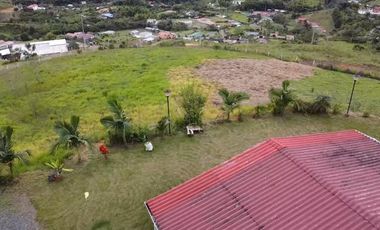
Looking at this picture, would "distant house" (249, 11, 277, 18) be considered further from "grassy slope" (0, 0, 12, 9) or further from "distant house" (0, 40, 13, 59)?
"grassy slope" (0, 0, 12, 9)

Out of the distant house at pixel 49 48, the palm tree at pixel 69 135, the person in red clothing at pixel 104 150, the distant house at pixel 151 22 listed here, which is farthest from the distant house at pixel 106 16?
the palm tree at pixel 69 135

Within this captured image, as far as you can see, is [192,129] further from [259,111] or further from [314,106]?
[314,106]

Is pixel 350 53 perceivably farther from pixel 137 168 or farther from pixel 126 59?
pixel 137 168

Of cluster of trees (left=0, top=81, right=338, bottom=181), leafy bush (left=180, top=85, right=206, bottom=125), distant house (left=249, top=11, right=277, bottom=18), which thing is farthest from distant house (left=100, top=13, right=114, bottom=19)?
leafy bush (left=180, top=85, right=206, bottom=125)

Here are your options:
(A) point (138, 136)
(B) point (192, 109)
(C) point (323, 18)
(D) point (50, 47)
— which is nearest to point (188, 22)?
(C) point (323, 18)

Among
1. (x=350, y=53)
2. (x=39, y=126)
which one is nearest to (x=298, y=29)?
(x=350, y=53)

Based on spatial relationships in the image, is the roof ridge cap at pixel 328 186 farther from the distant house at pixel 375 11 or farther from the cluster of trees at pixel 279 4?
the cluster of trees at pixel 279 4
